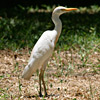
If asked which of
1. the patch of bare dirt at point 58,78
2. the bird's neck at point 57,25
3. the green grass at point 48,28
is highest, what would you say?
the green grass at point 48,28

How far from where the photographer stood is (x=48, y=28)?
31.8 feet

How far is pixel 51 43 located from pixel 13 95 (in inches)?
43.2

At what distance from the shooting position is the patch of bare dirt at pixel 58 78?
4.80 metres

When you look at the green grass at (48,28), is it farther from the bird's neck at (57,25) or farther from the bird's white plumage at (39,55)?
the bird's white plumage at (39,55)

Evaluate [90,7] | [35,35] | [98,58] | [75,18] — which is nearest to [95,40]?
[98,58]

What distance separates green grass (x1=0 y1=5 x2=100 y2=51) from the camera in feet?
25.0

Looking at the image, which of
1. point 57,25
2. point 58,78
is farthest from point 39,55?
point 58,78

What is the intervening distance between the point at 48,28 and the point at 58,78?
164 inches

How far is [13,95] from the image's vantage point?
4.75 metres

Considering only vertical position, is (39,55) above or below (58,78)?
above

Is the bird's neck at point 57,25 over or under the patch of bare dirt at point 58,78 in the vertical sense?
over

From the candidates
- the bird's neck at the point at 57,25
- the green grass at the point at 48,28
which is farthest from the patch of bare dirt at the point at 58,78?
the bird's neck at the point at 57,25

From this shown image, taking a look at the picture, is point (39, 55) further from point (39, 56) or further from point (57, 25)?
point (57, 25)

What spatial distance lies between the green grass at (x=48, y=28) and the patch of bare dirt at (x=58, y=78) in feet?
1.41
